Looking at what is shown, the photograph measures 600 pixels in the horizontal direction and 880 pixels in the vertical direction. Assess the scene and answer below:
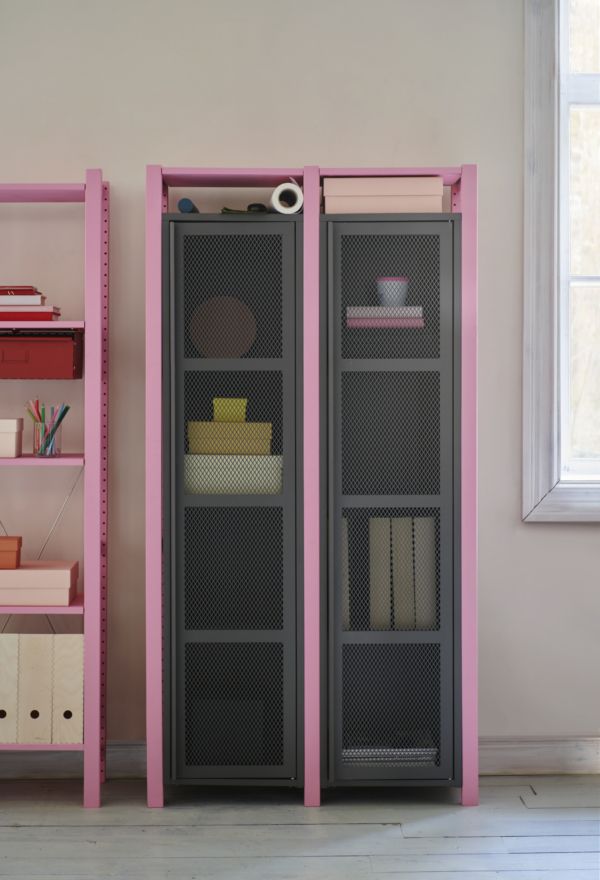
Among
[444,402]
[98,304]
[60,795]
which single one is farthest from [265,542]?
[60,795]

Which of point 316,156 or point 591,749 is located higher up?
point 316,156

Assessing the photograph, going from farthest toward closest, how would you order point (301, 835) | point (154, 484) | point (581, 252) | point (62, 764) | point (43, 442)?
1. point (581, 252)
2. point (62, 764)
3. point (43, 442)
4. point (154, 484)
5. point (301, 835)

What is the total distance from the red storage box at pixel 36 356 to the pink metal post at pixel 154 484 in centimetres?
27

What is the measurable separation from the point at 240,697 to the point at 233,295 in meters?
1.12

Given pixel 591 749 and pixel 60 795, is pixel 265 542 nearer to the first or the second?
pixel 60 795

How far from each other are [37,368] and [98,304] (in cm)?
26

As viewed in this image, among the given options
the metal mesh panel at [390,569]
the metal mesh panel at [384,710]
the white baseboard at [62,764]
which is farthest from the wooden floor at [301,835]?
the metal mesh panel at [390,569]

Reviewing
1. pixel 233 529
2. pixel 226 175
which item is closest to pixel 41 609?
pixel 233 529

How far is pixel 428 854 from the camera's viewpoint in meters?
2.18

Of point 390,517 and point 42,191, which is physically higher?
point 42,191

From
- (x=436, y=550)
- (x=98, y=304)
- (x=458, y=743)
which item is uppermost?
(x=98, y=304)

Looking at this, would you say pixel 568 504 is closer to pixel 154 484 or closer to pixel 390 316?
pixel 390 316

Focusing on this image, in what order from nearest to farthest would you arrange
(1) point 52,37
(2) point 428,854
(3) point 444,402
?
(2) point 428,854
(3) point 444,402
(1) point 52,37

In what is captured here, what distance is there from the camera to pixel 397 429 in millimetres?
2436
